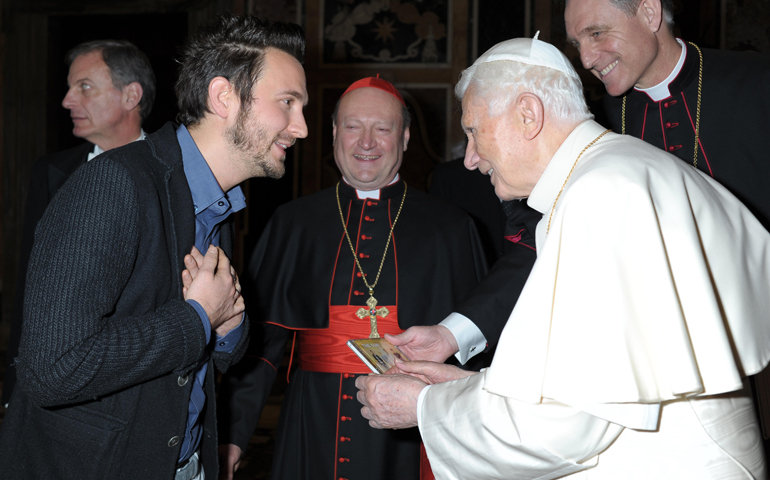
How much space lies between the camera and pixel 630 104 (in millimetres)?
2785

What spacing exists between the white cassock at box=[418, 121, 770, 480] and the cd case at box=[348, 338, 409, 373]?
0.44 m

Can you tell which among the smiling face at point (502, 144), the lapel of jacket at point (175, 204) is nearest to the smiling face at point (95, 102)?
the lapel of jacket at point (175, 204)

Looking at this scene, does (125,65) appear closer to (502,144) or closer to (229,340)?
(229,340)

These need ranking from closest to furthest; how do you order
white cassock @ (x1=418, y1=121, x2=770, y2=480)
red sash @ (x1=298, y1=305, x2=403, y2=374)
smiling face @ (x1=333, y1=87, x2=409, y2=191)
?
white cassock @ (x1=418, y1=121, x2=770, y2=480) < red sash @ (x1=298, y1=305, x2=403, y2=374) < smiling face @ (x1=333, y1=87, x2=409, y2=191)

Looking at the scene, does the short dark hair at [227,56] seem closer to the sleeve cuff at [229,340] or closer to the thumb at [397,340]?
the sleeve cuff at [229,340]

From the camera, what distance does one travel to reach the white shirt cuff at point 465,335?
2507 millimetres

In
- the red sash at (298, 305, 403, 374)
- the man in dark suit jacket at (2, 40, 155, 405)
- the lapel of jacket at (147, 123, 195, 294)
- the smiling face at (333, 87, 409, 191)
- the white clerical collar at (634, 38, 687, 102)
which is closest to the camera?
the lapel of jacket at (147, 123, 195, 294)

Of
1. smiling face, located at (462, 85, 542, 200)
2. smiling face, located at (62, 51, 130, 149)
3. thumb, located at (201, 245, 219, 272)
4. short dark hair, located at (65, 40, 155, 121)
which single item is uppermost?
short dark hair, located at (65, 40, 155, 121)

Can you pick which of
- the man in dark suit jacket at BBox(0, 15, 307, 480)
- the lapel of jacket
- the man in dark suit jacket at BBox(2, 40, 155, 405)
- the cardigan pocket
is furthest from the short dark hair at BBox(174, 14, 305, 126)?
the man in dark suit jacket at BBox(2, 40, 155, 405)

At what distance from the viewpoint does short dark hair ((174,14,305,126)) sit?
74.5 inches

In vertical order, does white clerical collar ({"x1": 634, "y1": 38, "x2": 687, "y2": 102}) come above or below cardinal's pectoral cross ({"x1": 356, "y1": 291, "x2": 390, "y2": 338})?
above

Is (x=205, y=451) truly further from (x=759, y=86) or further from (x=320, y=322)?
(x=759, y=86)

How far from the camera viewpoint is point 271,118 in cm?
189

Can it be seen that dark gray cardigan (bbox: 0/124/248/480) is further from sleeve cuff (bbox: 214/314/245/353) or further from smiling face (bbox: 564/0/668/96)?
smiling face (bbox: 564/0/668/96)
